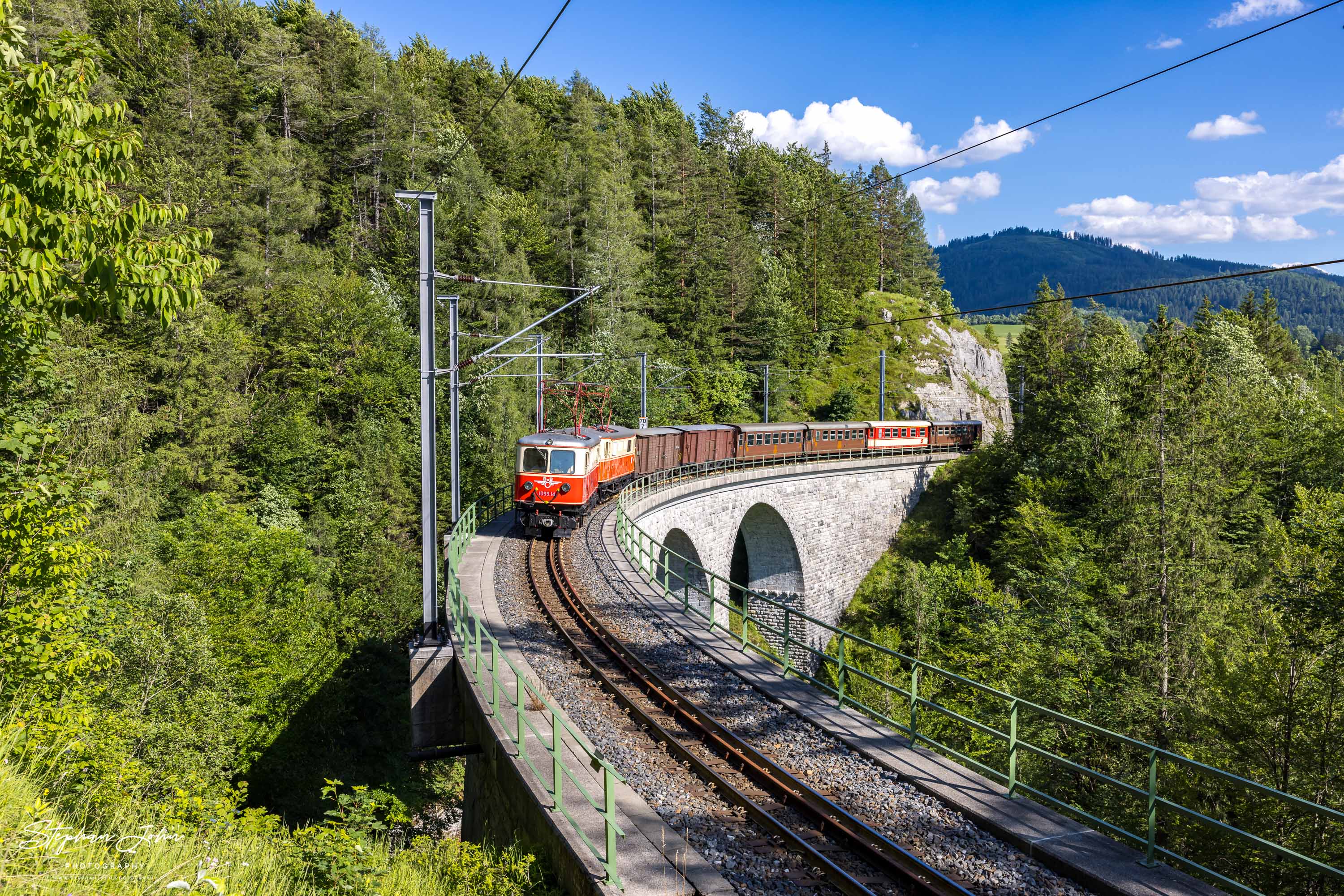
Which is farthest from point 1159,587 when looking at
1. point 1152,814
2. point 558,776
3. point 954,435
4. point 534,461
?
point 954,435

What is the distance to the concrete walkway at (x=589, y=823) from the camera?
5.79 m

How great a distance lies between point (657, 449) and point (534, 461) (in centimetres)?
969

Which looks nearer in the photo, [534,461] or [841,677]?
[841,677]

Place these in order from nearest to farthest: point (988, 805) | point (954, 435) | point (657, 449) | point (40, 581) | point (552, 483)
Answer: point (988, 805) → point (40, 581) → point (552, 483) → point (657, 449) → point (954, 435)

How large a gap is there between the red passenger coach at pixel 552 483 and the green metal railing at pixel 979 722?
139cm

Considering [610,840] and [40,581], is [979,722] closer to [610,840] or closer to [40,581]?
[610,840]

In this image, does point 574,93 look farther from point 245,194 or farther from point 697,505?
point 697,505

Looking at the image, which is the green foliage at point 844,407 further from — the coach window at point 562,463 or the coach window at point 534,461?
the coach window at point 534,461

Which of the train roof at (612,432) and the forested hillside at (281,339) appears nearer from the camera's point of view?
the forested hillside at (281,339)

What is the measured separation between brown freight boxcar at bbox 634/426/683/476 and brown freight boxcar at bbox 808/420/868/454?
10364mm

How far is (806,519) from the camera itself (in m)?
38.3

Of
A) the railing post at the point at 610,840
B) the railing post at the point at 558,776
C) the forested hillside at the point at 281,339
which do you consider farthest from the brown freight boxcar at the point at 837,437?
the railing post at the point at 610,840

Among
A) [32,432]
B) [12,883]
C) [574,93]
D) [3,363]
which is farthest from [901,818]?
[574,93]

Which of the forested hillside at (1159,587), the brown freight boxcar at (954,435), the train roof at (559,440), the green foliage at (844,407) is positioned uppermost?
the green foliage at (844,407)
